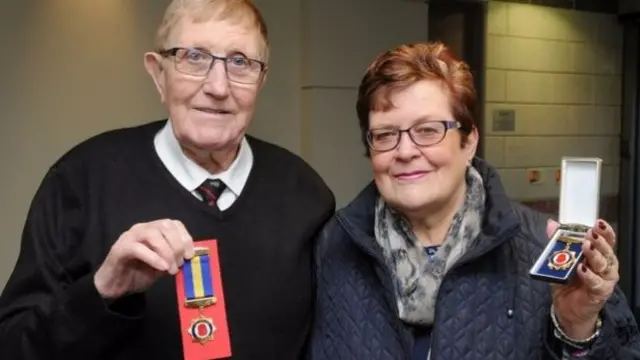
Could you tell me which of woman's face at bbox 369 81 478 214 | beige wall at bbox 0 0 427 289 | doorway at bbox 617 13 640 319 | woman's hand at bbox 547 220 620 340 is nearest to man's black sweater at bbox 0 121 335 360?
woman's face at bbox 369 81 478 214

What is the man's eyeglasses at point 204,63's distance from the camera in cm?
127

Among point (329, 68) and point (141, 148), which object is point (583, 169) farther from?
point (329, 68)

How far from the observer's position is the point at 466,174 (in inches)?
53.6

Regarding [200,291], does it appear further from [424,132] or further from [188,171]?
[424,132]

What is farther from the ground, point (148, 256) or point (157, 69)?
point (157, 69)

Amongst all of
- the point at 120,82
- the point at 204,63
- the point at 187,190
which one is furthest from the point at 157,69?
the point at 120,82

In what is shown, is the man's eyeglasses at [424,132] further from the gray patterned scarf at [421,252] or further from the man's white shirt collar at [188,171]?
the man's white shirt collar at [188,171]

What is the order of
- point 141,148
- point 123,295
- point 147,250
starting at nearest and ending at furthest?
1. point 147,250
2. point 123,295
3. point 141,148

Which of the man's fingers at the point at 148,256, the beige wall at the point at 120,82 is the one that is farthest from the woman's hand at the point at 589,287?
the beige wall at the point at 120,82

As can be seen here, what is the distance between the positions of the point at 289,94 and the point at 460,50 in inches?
39.2

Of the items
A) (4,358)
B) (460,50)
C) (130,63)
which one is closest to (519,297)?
(4,358)

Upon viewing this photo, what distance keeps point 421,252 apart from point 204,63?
0.48 meters

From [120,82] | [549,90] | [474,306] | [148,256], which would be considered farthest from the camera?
[549,90]

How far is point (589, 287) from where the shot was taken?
107 cm
